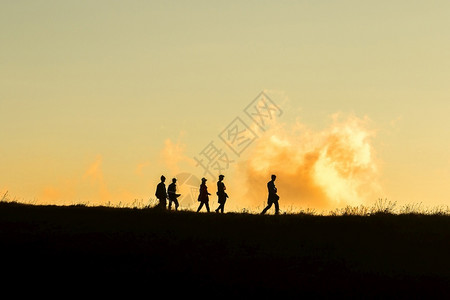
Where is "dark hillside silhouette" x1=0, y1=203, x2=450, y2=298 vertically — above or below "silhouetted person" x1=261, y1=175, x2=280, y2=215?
below

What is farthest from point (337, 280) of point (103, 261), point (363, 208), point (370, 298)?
point (363, 208)

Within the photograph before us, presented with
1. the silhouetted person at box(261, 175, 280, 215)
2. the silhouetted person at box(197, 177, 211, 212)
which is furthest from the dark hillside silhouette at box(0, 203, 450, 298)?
the silhouetted person at box(197, 177, 211, 212)

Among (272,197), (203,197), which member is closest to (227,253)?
(272,197)

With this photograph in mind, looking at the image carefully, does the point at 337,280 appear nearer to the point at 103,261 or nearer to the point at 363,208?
the point at 103,261

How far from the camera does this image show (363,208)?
3666 centimetres

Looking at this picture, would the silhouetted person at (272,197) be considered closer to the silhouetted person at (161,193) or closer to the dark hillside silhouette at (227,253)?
the dark hillside silhouette at (227,253)

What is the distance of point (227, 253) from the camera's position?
1086 inches

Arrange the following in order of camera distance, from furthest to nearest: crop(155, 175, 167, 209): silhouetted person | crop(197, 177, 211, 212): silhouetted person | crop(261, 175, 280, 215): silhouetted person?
1. crop(197, 177, 211, 212): silhouetted person
2. crop(155, 175, 167, 209): silhouetted person
3. crop(261, 175, 280, 215): silhouetted person

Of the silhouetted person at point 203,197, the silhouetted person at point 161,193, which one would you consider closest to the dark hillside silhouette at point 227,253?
the silhouetted person at point 161,193

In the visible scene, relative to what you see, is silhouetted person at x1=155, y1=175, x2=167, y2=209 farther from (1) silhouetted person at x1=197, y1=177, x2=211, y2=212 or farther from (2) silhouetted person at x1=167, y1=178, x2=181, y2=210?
(1) silhouetted person at x1=197, y1=177, x2=211, y2=212

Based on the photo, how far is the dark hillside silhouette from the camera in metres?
24.2

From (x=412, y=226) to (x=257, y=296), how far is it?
11.8 m

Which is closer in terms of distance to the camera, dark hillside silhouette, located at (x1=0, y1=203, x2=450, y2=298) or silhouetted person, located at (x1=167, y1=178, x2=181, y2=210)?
dark hillside silhouette, located at (x1=0, y1=203, x2=450, y2=298)

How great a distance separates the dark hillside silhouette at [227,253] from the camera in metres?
24.2
